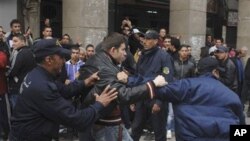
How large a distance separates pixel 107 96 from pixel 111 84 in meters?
0.19

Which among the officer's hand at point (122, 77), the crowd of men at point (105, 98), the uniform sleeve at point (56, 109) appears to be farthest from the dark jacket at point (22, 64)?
the uniform sleeve at point (56, 109)

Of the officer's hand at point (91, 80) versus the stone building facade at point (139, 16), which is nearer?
the officer's hand at point (91, 80)

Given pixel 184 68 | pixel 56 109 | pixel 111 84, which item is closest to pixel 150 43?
pixel 184 68

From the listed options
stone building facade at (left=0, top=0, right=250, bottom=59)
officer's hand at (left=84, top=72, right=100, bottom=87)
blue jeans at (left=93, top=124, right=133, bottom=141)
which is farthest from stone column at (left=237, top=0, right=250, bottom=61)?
officer's hand at (left=84, top=72, right=100, bottom=87)

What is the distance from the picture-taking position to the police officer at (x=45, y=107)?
379 centimetres

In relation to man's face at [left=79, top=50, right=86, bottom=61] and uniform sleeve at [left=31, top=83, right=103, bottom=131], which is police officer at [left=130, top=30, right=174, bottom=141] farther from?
uniform sleeve at [left=31, top=83, right=103, bottom=131]

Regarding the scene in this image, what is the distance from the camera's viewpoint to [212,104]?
4.17 metres

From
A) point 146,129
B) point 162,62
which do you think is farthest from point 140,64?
point 146,129

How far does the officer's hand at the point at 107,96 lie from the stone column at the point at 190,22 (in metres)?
10.3

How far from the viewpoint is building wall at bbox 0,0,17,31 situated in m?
11.2

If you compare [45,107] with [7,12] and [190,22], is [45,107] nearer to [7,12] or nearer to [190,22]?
[7,12]

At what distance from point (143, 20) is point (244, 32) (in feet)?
12.6

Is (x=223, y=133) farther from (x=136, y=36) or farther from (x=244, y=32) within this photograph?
(x=244, y=32)

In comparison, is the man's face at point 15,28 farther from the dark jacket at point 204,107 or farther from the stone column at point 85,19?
the dark jacket at point 204,107
